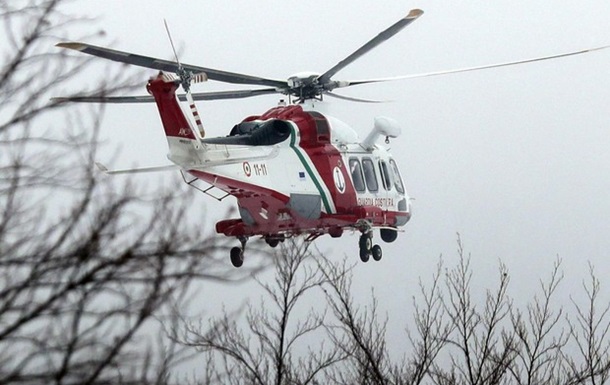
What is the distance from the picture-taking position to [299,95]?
909 inches

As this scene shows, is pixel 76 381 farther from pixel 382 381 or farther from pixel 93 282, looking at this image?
pixel 382 381

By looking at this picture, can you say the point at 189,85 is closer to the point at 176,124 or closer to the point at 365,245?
the point at 176,124

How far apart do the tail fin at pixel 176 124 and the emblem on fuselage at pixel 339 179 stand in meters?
4.42

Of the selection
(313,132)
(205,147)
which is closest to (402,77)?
(313,132)

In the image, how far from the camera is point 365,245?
23.4 m

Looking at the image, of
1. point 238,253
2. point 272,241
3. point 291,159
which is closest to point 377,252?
point 272,241

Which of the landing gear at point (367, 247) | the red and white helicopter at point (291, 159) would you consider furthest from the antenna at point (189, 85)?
the landing gear at point (367, 247)

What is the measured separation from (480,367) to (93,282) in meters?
14.6

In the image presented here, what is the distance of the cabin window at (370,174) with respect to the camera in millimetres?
23812

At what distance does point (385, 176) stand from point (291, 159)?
3590 millimetres

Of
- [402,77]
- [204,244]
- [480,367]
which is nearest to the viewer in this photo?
[204,244]

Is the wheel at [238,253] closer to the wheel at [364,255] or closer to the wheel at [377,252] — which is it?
the wheel at [364,255]

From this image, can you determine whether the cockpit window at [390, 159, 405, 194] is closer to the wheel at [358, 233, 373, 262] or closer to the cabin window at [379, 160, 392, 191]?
the cabin window at [379, 160, 392, 191]

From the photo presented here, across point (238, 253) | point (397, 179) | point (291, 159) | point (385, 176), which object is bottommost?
point (238, 253)
